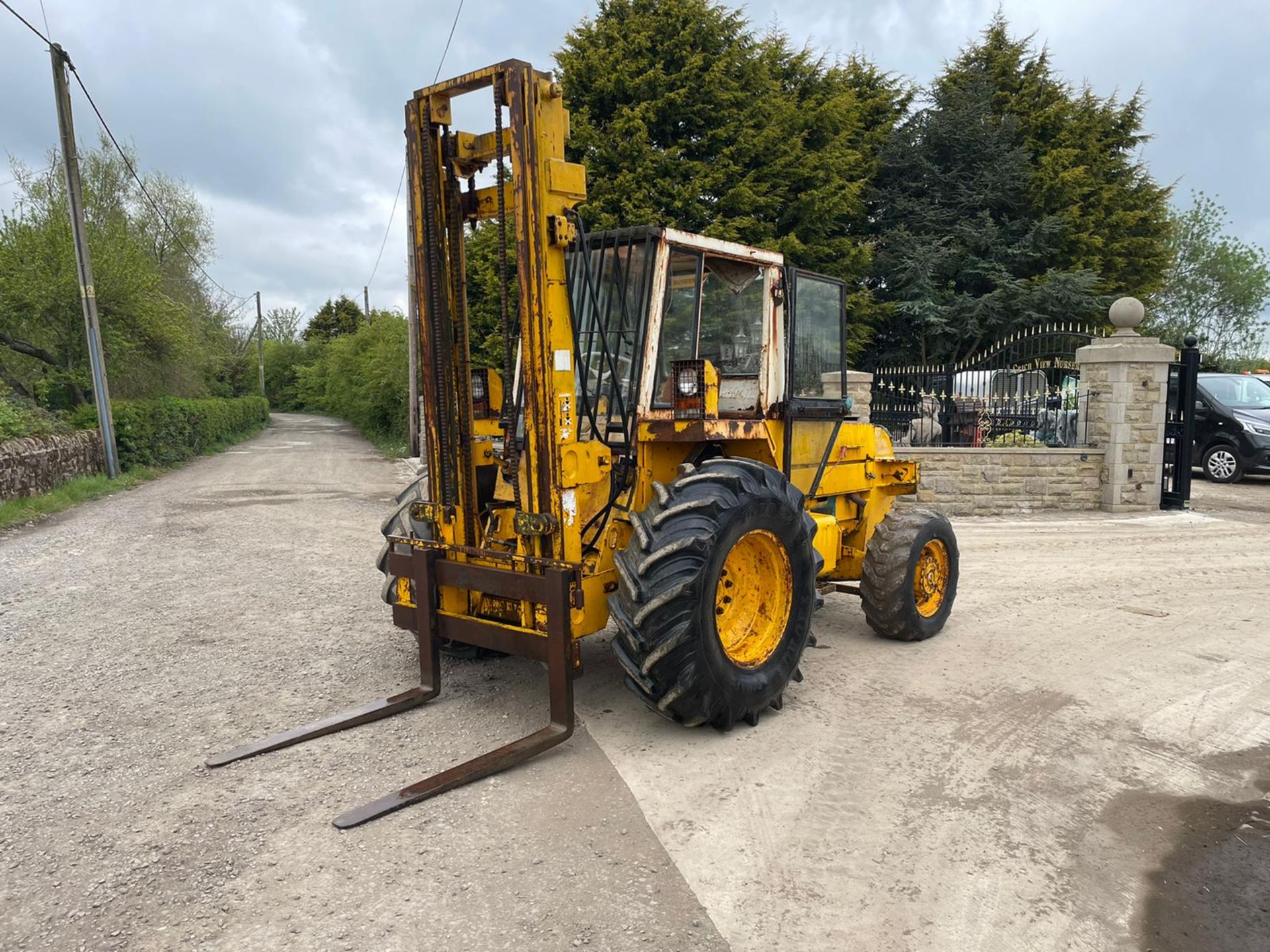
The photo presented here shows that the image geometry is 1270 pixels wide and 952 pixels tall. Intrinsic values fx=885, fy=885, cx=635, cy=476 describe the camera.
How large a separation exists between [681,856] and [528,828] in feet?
2.06

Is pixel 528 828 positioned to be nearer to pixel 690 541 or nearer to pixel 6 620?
pixel 690 541

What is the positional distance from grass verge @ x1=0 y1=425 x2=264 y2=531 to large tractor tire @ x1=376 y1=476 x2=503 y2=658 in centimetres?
823

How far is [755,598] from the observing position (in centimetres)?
482

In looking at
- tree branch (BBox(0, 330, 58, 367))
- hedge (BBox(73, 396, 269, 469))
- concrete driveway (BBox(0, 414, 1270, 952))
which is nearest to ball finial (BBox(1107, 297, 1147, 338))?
concrete driveway (BBox(0, 414, 1270, 952))

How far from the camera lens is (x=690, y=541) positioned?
415cm

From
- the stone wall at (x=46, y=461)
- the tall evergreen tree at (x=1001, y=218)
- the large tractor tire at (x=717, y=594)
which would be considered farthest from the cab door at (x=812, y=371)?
the tall evergreen tree at (x=1001, y=218)

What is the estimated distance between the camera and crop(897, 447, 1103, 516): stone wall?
42.2 ft

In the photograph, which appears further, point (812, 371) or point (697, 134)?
point (697, 134)

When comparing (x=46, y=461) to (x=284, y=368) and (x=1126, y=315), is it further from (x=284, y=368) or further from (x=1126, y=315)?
(x=284, y=368)

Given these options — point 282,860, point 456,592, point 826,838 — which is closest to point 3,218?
point 456,592

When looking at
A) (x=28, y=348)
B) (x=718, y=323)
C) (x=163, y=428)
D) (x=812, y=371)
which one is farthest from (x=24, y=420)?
(x=812, y=371)

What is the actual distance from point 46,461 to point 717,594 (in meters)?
13.2

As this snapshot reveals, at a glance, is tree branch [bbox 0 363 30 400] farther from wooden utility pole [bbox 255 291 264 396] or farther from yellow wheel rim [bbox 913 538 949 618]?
wooden utility pole [bbox 255 291 264 396]

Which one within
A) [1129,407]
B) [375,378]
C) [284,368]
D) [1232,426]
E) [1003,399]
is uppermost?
[284,368]
